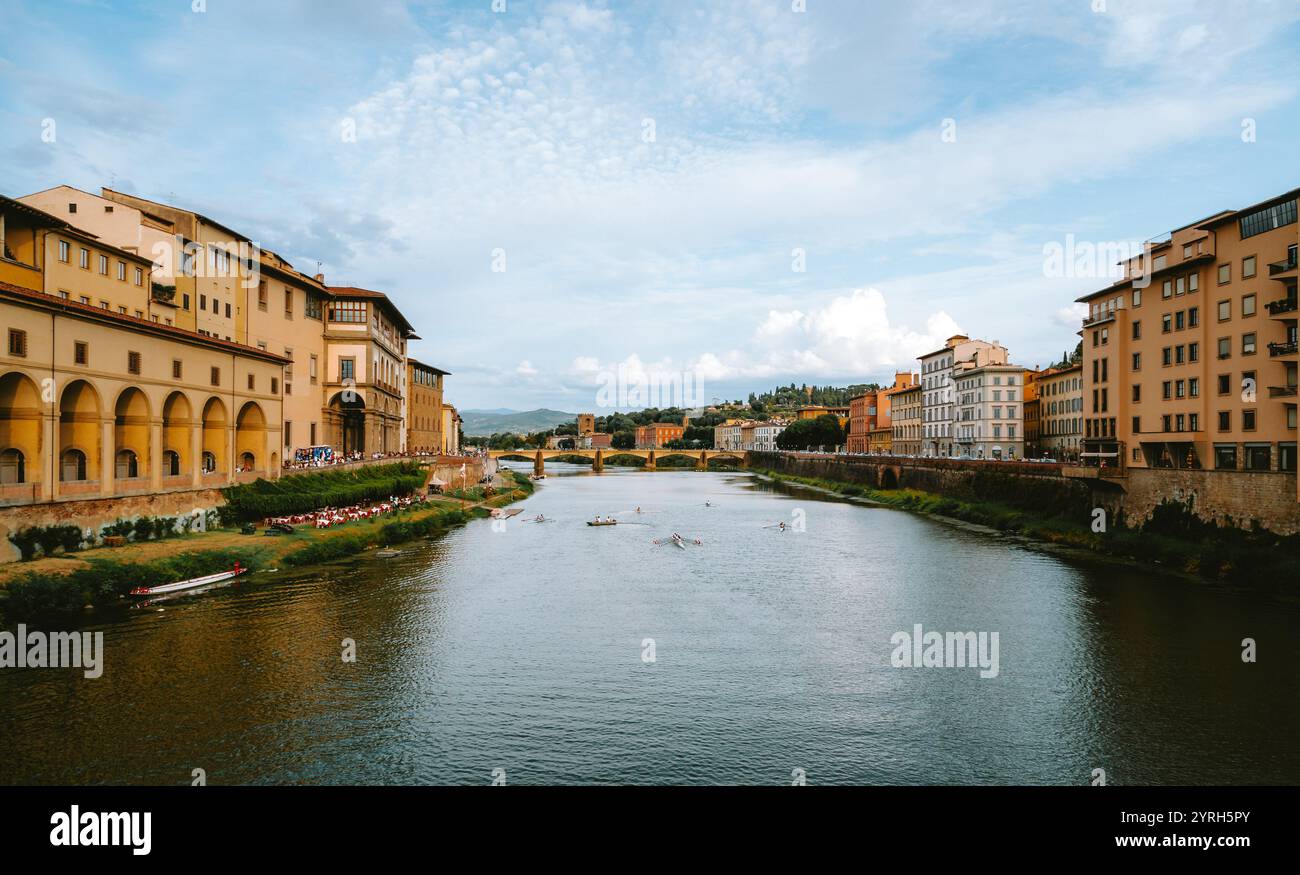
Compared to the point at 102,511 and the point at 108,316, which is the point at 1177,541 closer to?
the point at 102,511

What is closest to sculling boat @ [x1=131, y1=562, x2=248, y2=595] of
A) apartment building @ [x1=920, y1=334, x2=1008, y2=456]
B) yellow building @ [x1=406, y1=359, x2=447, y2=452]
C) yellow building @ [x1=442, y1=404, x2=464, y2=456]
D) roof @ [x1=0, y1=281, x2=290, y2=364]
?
roof @ [x1=0, y1=281, x2=290, y2=364]

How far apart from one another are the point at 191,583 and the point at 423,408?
5838cm

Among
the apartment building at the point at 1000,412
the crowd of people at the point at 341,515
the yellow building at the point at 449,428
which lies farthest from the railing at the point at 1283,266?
the yellow building at the point at 449,428

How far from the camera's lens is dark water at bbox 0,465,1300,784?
1380 cm

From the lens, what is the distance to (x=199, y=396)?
34188 millimetres

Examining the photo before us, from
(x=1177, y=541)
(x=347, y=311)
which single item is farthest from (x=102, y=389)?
(x=1177, y=541)

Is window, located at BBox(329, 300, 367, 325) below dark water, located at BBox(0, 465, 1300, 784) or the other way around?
the other way around

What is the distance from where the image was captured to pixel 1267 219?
29.7m

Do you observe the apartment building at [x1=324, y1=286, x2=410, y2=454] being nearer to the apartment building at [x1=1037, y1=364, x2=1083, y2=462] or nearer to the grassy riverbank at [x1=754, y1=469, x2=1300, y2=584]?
the grassy riverbank at [x1=754, y1=469, x2=1300, y2=584]

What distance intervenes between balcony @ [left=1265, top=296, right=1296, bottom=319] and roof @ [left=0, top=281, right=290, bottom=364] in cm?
4333

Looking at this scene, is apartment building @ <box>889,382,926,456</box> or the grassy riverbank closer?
the grassy riverbank

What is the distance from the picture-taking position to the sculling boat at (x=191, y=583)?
25078 millimetres

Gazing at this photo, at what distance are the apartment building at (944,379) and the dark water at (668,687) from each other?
4718 cm
